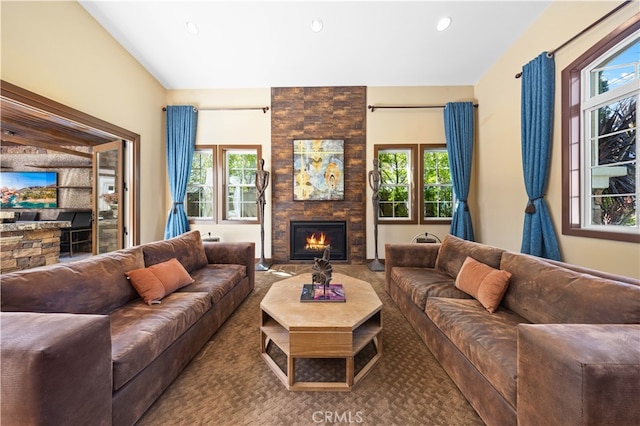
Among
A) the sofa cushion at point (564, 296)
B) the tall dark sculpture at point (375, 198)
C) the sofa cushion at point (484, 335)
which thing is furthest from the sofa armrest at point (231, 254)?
the sofa cushion at point (564, 296)

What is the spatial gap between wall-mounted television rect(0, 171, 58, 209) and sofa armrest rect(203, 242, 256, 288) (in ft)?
17.9

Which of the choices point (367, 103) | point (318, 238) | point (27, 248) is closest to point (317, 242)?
point (318, 238)

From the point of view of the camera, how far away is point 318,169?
4.41 meters

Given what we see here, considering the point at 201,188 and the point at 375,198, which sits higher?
the point at 201,188

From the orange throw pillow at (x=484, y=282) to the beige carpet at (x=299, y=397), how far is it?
599mm

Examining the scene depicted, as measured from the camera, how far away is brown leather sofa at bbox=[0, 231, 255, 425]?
0.79 m

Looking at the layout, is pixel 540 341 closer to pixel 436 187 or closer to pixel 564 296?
pixel 564 296

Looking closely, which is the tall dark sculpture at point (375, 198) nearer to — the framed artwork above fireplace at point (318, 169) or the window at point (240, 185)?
the framed artwork above fireplace at point (318, 169)

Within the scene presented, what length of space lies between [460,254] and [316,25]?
3218 millimetres

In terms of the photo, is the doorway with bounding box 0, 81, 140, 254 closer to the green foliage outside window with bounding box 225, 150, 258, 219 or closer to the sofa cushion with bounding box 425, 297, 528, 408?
the green foliage outside window with bounding box 225, 150, 258, 219

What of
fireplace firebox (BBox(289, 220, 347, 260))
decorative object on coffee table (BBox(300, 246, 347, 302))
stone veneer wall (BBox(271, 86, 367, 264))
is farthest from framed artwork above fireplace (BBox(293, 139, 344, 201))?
decorative object on coffee table (BBox(300, 246, 347, 302))

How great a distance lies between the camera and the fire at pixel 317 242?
4.47 metres

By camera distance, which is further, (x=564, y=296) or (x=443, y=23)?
(x=443, y=23)

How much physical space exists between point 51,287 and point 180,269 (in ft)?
2.82
